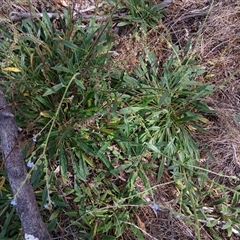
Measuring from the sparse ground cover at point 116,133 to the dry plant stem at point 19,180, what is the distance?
0.72ft

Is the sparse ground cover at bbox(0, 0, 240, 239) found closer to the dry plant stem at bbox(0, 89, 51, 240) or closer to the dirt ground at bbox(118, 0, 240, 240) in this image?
the dirt ground at bbox(118, 0, 240, 240)

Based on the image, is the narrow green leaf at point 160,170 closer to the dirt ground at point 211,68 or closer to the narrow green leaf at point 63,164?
the dirt ground at point 211,68

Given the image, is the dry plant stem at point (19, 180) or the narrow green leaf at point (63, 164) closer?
the dry plant stem at point (19, 180)

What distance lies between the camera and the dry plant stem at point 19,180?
1761mm

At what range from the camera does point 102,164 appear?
2217mm

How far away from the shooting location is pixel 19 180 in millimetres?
1783

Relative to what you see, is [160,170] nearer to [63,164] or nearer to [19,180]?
[63,164]

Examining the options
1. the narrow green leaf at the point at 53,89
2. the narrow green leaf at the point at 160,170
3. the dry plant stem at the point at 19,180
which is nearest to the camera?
the dry plant stem at the point at 19,180

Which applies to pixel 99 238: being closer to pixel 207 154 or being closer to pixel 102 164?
pixel 102 164

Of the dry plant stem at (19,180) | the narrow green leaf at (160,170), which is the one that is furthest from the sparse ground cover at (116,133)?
the dry plant stem at (19,180)

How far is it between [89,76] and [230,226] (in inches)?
47.6

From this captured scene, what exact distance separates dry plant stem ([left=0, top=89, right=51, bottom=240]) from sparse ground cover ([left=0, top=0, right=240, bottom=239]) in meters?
0.22

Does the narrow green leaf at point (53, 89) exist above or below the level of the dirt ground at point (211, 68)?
above

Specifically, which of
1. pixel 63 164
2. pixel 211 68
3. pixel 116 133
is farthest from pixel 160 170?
pixel 211 68
